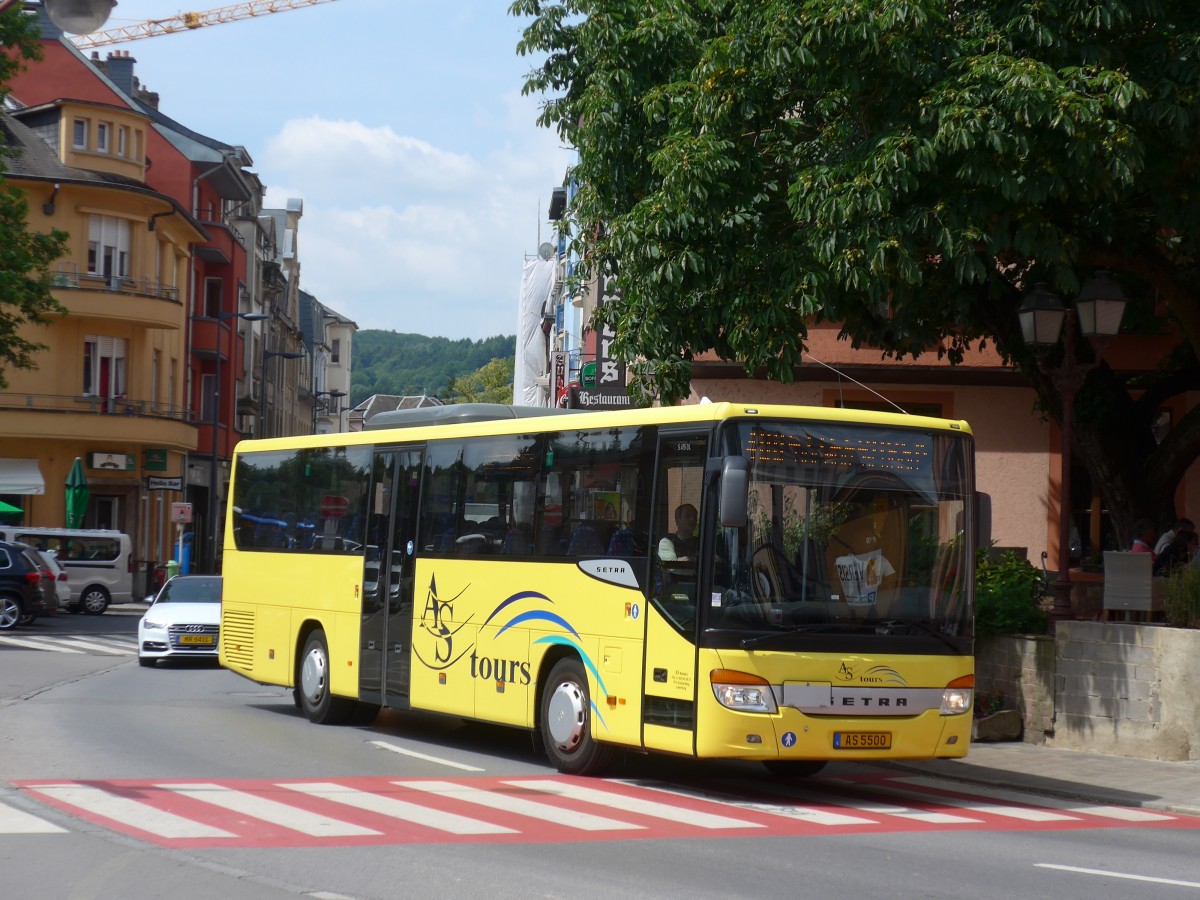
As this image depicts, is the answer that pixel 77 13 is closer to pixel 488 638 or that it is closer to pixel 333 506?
pixel 488 638

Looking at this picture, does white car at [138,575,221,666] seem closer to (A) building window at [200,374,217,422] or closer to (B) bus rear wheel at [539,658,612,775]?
(B) bus rear wheel at [539,658,612,775]

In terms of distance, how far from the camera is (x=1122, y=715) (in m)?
15.7

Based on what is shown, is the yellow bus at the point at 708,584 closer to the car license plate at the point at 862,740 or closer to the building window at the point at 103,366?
the car license plate at the point at 862,740

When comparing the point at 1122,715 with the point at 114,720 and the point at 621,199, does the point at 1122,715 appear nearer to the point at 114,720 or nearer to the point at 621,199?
the point at 621,199

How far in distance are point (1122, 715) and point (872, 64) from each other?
6.60 metres

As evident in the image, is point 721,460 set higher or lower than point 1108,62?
lower

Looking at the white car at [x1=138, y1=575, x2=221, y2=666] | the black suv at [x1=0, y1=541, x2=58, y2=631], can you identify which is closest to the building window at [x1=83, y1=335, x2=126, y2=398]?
the black suv at [x1=0, y1=541, x2=58, y2=631]

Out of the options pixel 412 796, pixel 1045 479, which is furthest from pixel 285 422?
pixel 412 796

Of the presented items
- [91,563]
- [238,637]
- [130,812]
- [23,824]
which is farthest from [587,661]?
[91,563]

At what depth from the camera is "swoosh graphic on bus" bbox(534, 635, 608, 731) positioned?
1318 centimetres

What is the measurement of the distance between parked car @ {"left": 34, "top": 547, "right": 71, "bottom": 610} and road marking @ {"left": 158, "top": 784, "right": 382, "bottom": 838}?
1055 inches

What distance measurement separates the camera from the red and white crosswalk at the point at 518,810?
1005cm

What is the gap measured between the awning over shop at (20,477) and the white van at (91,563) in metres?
8.01

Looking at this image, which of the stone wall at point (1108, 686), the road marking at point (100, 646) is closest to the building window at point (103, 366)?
the road marking at point (100, 646)
